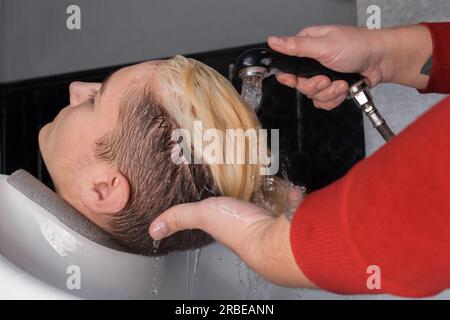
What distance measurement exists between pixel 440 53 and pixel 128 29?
2.15 ft

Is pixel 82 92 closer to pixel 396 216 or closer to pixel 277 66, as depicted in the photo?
pixel 277 66

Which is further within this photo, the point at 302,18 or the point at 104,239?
the point at 302,18

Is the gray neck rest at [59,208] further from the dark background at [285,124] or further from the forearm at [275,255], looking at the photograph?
the dark background at [285,124]

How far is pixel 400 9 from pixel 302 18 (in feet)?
0.63

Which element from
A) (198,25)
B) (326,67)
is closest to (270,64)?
(326,67)

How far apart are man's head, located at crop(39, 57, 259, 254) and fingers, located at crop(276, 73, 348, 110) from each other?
119mm

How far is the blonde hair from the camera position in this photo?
0.69 meters

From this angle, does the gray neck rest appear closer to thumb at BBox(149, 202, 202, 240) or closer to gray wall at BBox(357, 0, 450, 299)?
thumb at BBox(149, 202, 202, 240)

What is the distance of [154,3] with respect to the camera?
1.22 metres

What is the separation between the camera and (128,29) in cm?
122

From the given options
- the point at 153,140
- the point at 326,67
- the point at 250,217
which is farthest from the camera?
the point at 326,67

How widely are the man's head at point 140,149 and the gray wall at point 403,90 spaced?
20.6 inches
